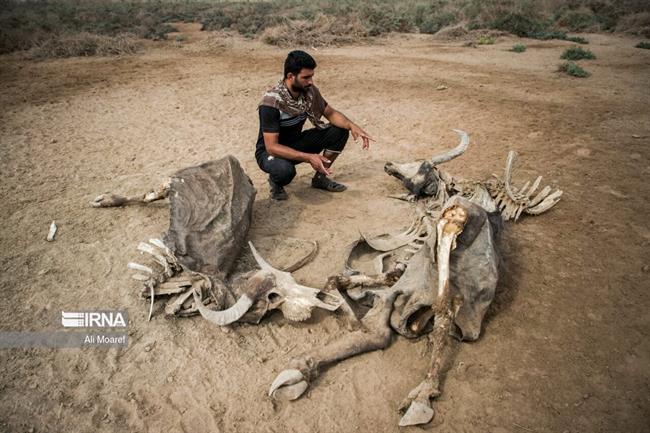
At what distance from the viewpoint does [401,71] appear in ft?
27.8

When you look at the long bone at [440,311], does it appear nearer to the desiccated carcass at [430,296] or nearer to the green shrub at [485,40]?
the desiccated carcass at [430,296]

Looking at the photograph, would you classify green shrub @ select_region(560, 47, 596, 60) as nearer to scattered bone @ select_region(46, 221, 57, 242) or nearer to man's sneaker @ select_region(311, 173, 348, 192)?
man's sneaker @ select_region(311, 173, 348, 192)

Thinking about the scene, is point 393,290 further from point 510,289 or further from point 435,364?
point 510,289

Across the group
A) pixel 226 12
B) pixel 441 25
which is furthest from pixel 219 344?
pixel 226 12

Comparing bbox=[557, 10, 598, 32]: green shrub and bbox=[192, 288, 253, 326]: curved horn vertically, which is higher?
bbox=[557, 10, 598, 32]: green shrub

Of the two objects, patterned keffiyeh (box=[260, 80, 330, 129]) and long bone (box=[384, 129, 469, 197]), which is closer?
patterned keffiyeh (box=[260, 80, 330, 129])

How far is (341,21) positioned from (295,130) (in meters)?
10.3

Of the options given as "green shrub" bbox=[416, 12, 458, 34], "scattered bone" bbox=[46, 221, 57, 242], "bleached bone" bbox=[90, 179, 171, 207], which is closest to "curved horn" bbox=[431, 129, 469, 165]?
"bleached bone" bbox=[90, 179, 171, 207]

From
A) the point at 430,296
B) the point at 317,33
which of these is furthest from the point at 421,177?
the point at 317,33

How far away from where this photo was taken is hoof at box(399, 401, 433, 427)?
1989mm

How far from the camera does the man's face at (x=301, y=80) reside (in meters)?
3.53

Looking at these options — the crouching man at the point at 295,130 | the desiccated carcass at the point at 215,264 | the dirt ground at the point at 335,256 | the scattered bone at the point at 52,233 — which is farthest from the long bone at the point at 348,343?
the scattered bone at the point at 52,233

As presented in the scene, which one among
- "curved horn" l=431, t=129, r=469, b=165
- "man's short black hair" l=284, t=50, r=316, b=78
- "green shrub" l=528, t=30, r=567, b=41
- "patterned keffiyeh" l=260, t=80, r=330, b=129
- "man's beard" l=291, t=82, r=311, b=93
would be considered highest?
"man's short black hair" l=284, t=50, r=316, b=78

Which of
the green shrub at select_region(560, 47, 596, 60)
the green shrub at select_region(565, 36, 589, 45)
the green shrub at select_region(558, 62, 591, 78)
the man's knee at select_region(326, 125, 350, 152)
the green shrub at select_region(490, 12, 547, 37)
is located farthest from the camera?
the green shrub at select_region(490, 12, 547, 37)
